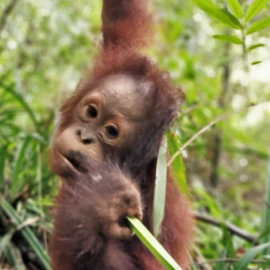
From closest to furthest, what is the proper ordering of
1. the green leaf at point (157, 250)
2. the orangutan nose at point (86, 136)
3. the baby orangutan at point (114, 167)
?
the green leaf at point (157, 250) < the baby orangutan at point (114, 167) < the orangutan nose at point (86, 136)

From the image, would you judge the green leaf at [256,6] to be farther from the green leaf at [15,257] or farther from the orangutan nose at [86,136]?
the green leaf at [15,257]

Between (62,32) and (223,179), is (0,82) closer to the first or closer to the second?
(62,32)

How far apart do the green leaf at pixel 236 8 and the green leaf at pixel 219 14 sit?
2 cm

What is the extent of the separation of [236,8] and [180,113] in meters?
0.71

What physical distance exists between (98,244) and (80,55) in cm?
349

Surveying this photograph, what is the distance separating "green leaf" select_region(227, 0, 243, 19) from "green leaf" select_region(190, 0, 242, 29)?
0.02m

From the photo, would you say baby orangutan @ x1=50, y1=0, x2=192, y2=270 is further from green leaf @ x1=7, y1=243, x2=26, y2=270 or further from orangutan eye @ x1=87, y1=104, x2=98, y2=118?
green leaf @ x1=7, y1=243, x2=26, y2=270

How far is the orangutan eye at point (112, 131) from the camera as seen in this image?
1698mm

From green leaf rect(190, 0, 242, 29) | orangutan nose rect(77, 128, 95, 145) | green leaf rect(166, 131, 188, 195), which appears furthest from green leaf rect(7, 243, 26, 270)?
green leaf rect(190, 0, 242, 29)

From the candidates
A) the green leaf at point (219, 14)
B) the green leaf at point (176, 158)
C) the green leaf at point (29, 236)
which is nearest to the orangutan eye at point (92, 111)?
the green leaf at point (176, 158)

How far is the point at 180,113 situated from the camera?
2014mm

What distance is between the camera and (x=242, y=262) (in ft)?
5.84

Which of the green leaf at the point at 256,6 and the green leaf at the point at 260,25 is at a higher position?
the green leaf at the point at 256,6

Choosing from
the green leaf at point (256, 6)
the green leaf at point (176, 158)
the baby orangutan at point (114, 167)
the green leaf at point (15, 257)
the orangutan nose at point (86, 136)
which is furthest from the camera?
the green leaf at point (15, 257)
